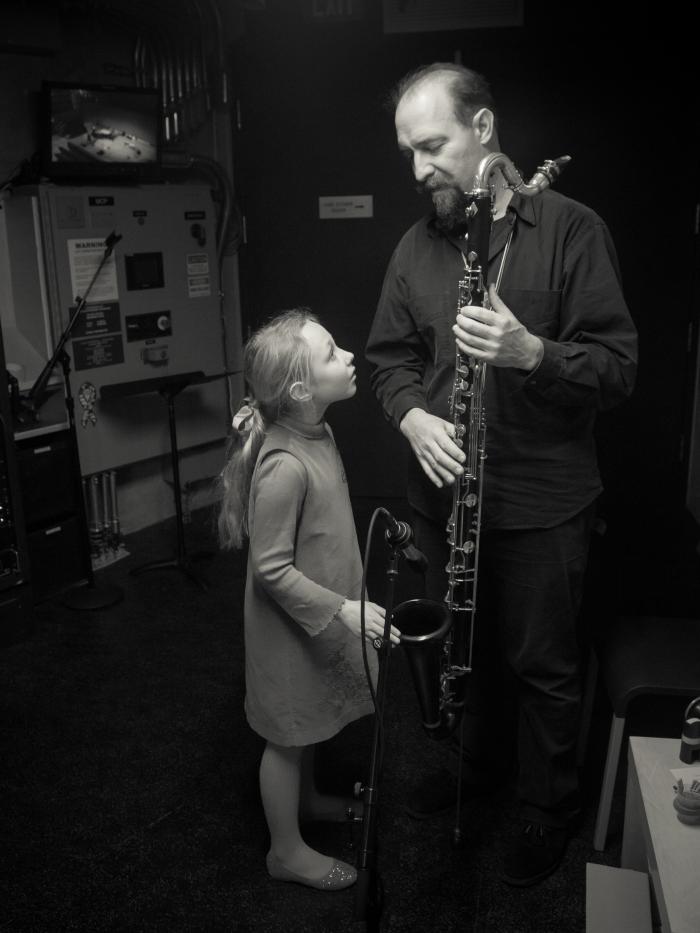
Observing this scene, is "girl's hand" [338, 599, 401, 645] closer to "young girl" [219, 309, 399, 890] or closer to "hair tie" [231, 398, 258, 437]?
"young girl" [219, 309, 399, 890]

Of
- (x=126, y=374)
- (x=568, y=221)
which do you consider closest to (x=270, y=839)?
(x=568, y=221)

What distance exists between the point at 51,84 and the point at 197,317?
1.20 meters

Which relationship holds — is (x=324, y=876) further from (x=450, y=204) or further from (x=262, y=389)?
(x=450, y=204)

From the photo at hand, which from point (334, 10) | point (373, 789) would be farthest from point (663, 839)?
point (334, 10)

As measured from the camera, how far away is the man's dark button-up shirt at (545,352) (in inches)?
72.8

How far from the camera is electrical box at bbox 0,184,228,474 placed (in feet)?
12.2

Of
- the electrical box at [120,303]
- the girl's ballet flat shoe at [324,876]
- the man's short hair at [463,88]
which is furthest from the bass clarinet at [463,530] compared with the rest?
the electrical box at [120,303]

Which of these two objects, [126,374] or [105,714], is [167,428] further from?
[105,714]

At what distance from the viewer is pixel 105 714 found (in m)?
2.87

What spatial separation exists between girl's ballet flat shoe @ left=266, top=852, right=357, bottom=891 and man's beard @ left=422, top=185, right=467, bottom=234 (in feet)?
4.90

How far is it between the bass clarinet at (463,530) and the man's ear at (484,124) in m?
0.11

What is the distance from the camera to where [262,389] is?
1.87m

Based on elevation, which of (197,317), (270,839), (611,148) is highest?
(611,148)

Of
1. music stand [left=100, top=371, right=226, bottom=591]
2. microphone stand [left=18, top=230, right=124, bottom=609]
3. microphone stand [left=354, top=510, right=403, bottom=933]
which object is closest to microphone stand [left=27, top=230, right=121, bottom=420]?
microphone stand [left=18, top=230, right=124, bottom=609]
